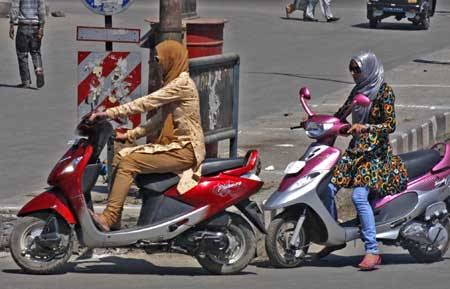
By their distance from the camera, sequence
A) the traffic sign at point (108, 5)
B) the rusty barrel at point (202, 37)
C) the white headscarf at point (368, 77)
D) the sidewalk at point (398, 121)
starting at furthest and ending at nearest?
1. the sidewalk at point (398, 121)
2. the rusty barrel at point (202, 37)
3. the traffic sign at point (108, 5)
4. the white headscarf at point (368, 77)

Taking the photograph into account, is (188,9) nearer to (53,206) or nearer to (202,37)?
(202,37)

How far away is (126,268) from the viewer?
911 cm

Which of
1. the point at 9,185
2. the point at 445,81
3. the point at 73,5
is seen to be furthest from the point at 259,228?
the point at 73,5

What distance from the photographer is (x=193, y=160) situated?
867cm

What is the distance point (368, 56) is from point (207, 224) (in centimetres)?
162

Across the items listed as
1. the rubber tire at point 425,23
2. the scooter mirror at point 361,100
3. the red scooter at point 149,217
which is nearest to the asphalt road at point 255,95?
the red scooter at point 149,217

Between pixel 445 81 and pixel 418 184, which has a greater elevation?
pixel 418 184

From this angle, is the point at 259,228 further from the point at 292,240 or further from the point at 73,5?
the point at 73,5

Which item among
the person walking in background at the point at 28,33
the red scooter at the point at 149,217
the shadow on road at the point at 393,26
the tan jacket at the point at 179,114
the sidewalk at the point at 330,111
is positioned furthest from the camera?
the shadow on road at the point at 393,26

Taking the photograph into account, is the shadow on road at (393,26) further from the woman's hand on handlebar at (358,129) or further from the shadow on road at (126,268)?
the woman's hand on handlebar at (358,129)

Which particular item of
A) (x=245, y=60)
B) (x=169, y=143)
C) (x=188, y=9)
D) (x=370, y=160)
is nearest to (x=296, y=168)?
(x=370, y=160)

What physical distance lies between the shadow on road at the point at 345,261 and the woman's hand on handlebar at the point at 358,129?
3.56ft

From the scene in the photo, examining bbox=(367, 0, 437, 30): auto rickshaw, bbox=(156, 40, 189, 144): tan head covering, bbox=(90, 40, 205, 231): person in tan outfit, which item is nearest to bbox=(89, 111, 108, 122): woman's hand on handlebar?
bbox=(90, 40, 205, 231): person in tan outfit

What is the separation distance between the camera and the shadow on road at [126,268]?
351 inches
